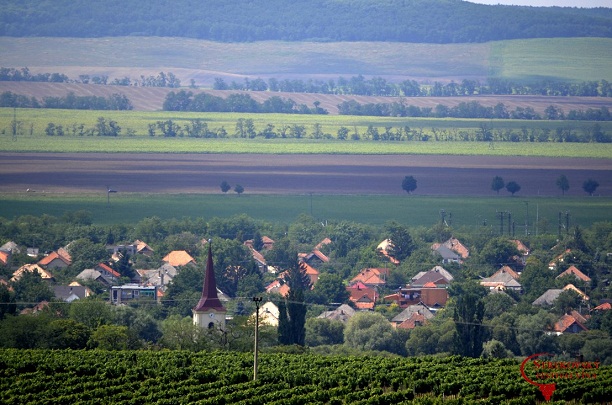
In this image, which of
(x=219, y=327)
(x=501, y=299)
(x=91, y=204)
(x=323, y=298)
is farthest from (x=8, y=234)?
(x=219, y=327)

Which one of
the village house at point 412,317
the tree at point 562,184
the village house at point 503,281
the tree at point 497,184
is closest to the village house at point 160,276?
the village house at point 412,317

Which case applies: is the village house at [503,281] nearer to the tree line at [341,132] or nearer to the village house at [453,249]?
the village house at [453,249]

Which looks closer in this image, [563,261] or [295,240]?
[563,261]

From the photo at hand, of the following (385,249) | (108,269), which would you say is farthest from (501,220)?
(108,269)

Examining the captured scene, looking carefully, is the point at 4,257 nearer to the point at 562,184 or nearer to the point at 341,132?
the point at 562,184

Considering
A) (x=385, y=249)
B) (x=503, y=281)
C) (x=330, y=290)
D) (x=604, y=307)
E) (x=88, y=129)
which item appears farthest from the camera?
(x=88, y=129)

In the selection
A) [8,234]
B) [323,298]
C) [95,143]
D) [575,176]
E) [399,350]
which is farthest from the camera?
[95,143]

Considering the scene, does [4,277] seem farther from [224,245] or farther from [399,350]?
[399,350]

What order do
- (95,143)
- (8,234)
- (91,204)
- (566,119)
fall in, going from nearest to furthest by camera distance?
(8,234) → (91,204) → (95,143) → (566,119)

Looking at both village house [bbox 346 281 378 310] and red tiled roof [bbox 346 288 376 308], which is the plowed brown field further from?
red tiled roof [bbox 346 288 376 308]
